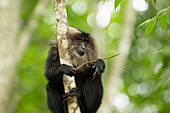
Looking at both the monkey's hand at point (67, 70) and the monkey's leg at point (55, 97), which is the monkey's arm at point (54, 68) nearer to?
the monkey's hand at point (67, 70)

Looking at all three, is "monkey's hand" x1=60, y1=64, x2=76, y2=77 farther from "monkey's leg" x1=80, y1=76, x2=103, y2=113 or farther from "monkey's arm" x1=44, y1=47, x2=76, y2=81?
"monkey's leg" x1=80, y1=76, x2=103, y2=113

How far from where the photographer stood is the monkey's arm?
138 inches

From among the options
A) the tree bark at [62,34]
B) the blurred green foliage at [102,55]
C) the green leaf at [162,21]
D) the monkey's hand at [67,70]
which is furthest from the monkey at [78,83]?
the blurred green foliage at [102,55]

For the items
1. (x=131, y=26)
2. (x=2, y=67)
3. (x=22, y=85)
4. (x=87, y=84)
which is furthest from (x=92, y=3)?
(x=87, y=84)

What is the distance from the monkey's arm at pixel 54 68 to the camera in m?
3.49

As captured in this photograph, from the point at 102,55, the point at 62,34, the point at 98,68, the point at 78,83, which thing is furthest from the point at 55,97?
the point at 102,55

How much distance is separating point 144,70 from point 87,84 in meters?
5.17

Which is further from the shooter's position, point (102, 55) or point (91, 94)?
point (102, 55)

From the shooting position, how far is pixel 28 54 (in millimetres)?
11789

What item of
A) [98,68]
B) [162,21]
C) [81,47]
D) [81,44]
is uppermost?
[81,44]

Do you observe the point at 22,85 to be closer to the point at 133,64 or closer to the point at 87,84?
the point at 133,64

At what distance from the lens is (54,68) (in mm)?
4086

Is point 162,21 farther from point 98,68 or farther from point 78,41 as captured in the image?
point 78,41

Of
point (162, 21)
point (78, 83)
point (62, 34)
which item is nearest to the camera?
point (162, 21)
